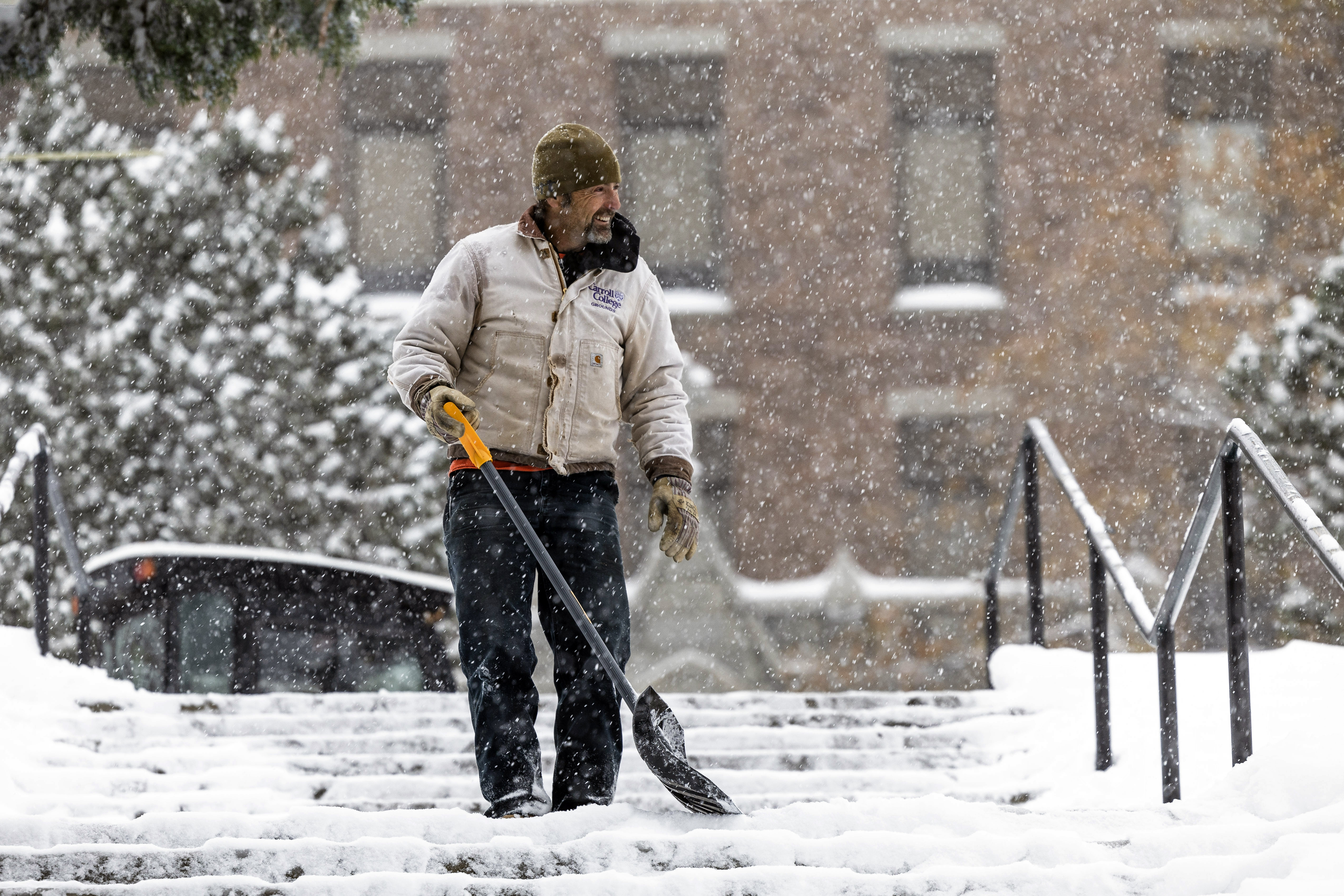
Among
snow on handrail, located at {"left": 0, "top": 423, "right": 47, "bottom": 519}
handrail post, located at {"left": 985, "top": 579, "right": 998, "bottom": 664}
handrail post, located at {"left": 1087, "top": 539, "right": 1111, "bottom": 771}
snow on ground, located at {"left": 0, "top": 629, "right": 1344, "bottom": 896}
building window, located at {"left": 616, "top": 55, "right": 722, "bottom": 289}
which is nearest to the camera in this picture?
snow on ground, located at {"left": 0, "top": 629, "right": 1344, "bottom": 896}

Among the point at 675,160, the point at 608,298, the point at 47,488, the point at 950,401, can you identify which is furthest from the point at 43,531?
the point at 950,401

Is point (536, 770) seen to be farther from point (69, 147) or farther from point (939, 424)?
point (939, 424)

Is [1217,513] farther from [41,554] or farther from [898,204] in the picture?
[898,204]

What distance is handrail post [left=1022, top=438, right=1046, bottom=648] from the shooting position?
6.18 meters

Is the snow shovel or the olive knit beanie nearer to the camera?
the snow shovel

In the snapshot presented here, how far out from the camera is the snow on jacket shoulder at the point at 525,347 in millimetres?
3752

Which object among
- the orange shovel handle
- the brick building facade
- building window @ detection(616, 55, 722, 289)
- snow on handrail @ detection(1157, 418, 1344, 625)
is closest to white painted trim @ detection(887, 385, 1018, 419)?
the brick building facade

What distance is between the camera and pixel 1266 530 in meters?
11.9

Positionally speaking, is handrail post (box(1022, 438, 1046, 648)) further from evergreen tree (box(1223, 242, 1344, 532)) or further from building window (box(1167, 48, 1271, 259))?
building window (box(1167, 48, 1271, 259))

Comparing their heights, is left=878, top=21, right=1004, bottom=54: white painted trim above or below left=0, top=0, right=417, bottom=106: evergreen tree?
above

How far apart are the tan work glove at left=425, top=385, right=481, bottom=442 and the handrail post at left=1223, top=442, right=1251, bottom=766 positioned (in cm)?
202

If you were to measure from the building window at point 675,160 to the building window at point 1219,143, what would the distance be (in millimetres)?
4471

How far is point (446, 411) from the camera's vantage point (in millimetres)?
3547

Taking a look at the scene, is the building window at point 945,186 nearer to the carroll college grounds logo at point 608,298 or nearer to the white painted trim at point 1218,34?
the white painted trim at point 1218,34
